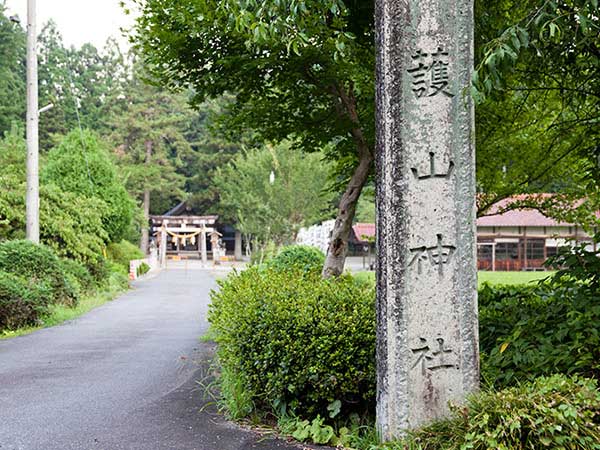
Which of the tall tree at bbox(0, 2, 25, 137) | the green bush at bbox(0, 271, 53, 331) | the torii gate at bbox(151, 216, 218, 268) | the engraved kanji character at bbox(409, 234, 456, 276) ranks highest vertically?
the tall tree at bbox(0, 2, 25, 137)

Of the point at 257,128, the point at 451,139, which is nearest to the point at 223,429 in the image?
the point at 451,139

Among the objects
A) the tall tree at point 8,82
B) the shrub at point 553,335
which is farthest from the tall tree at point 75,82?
the shrub at point 553,335

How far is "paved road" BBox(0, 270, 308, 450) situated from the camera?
168 inches

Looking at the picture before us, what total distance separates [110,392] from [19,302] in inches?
208

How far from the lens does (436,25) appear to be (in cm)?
387

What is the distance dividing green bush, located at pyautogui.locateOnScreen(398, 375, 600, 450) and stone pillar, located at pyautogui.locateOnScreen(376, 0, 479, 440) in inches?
12.5

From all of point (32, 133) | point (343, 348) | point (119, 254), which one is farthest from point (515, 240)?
point (343, 348)

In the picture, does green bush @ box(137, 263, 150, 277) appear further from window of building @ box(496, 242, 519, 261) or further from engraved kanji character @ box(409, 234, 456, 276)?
engraved kanji character @ box(409, 234, 456, 276)

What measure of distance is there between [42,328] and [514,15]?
357 inches

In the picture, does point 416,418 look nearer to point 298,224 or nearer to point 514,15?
point 514,15

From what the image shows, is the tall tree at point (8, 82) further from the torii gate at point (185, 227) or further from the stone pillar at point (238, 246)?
the stone pillar at point (238, 246)

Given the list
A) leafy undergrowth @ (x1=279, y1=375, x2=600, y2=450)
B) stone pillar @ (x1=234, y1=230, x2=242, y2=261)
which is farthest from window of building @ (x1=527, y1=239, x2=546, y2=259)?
leafy undergrowth @ (x1=279, y1=375, x2=600, y2=450)

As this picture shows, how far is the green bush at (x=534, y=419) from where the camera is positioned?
3.15 meters

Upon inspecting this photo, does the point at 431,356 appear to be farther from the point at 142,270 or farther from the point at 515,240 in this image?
the point at 515,240
